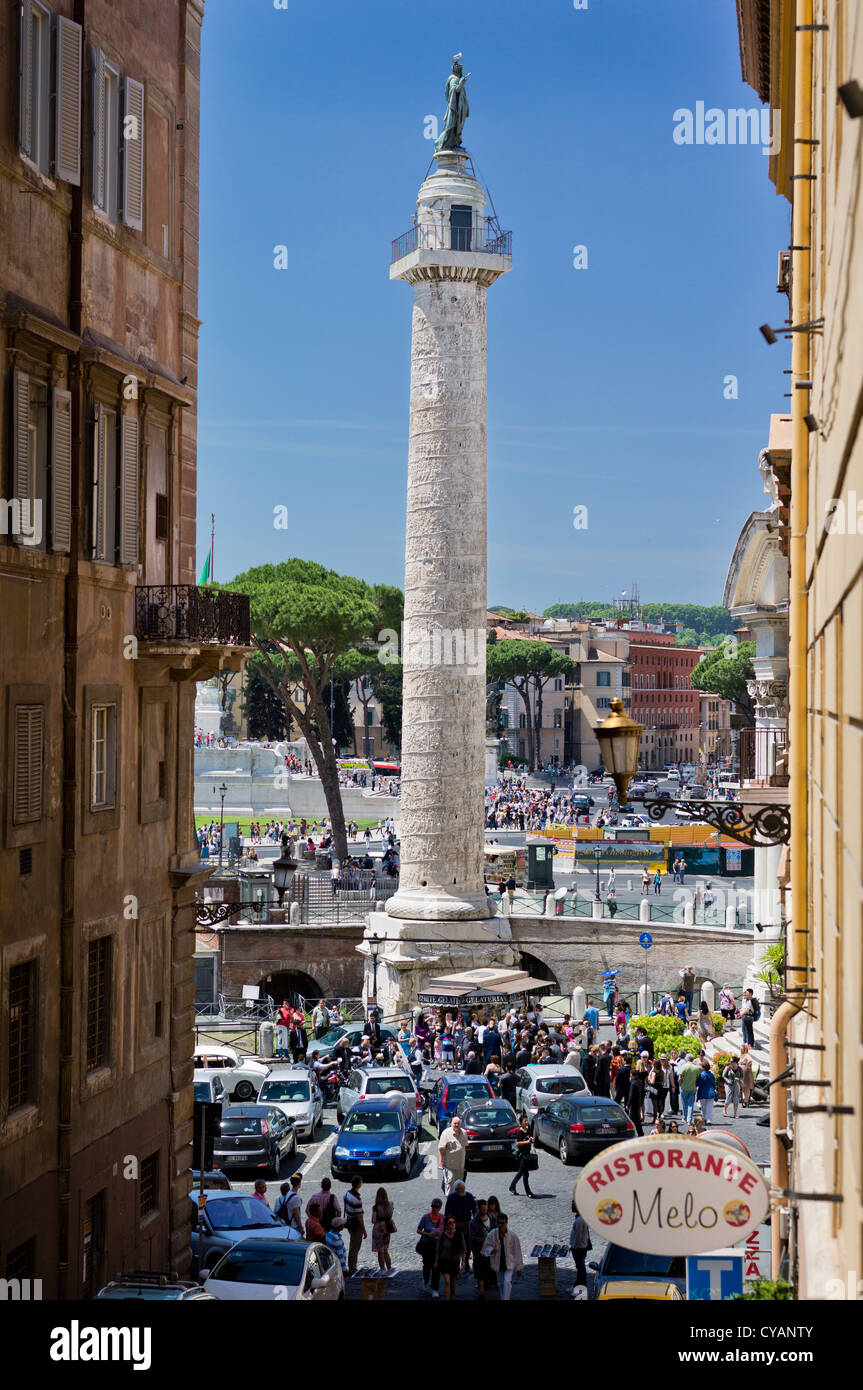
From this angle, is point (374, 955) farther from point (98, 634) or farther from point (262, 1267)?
point (98, 634)

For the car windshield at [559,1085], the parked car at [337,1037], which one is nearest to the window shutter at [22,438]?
the car windshield at [559,1085]

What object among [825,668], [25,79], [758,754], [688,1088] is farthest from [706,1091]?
[825,668]

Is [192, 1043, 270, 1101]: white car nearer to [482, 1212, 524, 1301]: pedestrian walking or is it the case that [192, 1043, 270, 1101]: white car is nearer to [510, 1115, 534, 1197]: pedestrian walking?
[510, 1115, 534, 1197]: pedestrian walking

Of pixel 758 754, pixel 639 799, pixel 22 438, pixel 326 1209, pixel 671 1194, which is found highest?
pixel 22 438

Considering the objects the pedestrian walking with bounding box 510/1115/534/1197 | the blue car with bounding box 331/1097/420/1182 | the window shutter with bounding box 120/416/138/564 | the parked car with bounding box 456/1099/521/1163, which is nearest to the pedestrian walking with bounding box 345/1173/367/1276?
the pedestrian walking with bounding box 510/1115/534/1197

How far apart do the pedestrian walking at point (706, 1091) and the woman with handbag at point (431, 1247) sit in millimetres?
7768

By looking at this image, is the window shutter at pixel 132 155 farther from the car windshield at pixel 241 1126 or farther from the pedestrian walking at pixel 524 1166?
the car windshield at pixel 241 1126

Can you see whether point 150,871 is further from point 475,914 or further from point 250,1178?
point 475,914

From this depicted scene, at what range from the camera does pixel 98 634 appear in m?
16.2

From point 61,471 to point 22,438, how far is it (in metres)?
0.80

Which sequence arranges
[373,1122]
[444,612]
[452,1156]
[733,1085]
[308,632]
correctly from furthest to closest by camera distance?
[308,632], [444,612], [733,1085], [373,1122], [452,1156]

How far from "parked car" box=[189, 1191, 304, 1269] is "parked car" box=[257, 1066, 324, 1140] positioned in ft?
21.0

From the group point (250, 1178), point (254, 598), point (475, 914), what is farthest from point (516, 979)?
point (254, 598)

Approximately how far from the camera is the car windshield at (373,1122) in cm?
2366
